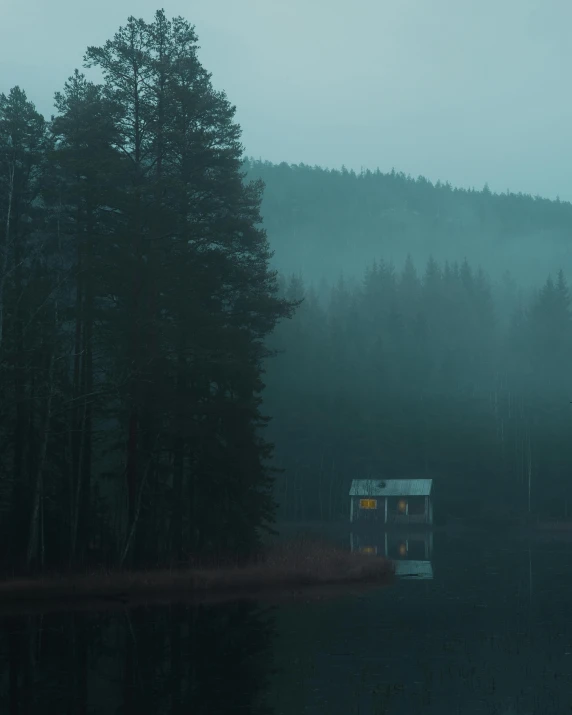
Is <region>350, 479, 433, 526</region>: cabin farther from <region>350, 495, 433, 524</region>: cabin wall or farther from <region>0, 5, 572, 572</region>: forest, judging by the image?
<region>0, 5, 572, 572</region>: forest

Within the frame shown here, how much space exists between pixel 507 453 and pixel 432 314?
32.0 meters

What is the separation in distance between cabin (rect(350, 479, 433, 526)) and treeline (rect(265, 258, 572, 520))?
2760mm

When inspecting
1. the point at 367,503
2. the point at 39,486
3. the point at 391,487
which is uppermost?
the point at 39,486

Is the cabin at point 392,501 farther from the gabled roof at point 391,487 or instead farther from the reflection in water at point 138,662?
the reflection in water at point 138,662

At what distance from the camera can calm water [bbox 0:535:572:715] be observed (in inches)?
601

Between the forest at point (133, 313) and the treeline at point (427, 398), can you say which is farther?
the treeline at point (427, 398)

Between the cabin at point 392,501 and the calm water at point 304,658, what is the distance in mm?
54679

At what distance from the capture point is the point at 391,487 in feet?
283

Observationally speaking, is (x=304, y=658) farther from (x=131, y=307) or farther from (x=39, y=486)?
(x=131, y=307)

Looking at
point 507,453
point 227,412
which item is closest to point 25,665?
point 227,412

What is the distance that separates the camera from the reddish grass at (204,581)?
2772cm

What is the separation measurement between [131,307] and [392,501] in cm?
5838

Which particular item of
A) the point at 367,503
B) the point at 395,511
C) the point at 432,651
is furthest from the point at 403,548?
the point at 432,651

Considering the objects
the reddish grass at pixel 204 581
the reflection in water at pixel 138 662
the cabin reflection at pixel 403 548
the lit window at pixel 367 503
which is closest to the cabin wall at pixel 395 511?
the lit window at pixel 367 503
